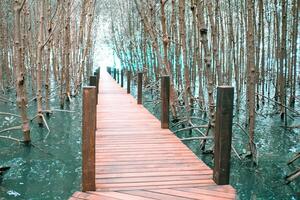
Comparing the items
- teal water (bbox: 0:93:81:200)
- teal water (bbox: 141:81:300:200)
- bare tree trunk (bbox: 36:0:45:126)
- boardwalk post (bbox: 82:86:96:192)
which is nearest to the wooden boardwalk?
boardwalk post (bbox: 82:86:96:192)

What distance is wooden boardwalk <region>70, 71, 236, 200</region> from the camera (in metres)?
3.23

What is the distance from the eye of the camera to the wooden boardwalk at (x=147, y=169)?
10.6ft

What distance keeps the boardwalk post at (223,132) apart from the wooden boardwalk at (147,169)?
11 centimetres

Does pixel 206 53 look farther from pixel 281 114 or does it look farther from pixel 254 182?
pixel 281 114

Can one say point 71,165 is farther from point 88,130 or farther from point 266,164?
point 88,130

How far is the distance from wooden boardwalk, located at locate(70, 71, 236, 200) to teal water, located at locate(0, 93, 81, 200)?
3.32ft

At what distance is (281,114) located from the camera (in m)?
10.6

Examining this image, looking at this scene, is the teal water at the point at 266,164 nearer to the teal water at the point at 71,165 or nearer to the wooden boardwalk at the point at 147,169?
the teal water at the point at 71,165

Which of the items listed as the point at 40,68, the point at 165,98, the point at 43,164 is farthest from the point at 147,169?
the point at 40,68

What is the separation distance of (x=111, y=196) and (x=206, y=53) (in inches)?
128

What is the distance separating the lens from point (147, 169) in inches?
155

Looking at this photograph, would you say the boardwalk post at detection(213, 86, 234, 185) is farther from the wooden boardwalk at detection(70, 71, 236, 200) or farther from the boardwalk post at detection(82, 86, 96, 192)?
the boardwalk post at detection(82, 86, 96, 192)

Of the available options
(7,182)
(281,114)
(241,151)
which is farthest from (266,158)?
(7,182)

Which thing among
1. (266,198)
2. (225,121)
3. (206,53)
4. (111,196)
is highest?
(206,53)
